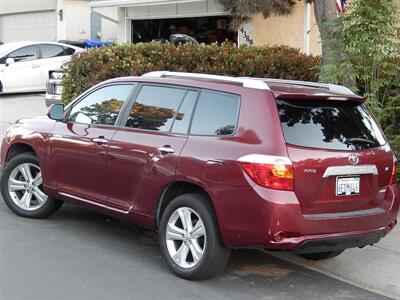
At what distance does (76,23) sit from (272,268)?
24.1m

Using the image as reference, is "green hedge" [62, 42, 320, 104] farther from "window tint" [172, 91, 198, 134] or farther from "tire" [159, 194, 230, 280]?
"tire" [159, 194, 230, 280]

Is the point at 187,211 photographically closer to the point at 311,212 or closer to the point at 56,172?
the point at 311,212

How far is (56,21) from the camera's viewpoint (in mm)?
28016

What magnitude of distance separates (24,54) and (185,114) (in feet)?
47.6

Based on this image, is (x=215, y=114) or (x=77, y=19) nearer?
(x=215, y=114)

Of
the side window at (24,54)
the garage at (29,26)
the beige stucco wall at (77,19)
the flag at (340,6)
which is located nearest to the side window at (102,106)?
the flag at (340,6)

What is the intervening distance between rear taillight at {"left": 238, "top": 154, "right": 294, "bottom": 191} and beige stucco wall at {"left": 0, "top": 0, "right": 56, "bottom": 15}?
25.2 meters

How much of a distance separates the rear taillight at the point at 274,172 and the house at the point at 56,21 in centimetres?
2275

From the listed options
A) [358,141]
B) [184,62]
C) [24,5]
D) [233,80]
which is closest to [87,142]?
[233,80]

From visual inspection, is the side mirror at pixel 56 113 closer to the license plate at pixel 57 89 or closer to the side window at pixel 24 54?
the license plate at pixel 57 89

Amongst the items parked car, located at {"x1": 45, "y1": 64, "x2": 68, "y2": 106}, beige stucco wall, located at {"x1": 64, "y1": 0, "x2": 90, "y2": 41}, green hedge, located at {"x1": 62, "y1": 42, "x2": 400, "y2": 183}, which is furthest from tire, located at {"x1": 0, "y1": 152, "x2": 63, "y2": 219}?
beige stucco wall, located at {"x1": 64, "y1": 0, "x2": 90, "y2": 41}

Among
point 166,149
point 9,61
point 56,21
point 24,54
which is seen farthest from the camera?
point 56,21

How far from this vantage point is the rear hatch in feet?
15.8

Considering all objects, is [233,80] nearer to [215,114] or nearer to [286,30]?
[215,114]
